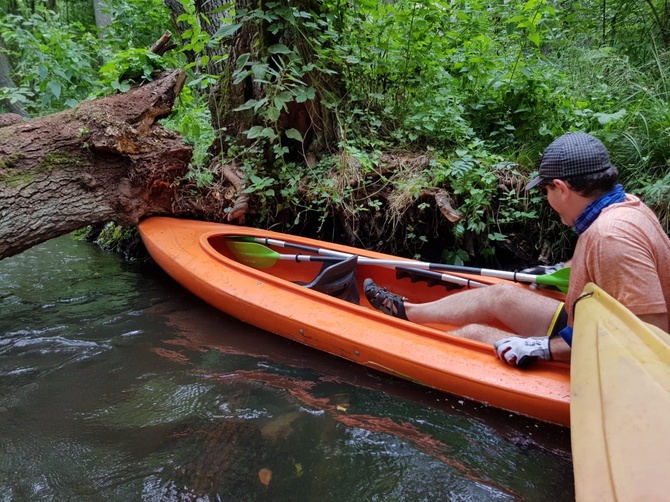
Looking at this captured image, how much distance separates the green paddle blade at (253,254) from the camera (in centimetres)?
382

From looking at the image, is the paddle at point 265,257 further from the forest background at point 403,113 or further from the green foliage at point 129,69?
the green foliage at point 129,69

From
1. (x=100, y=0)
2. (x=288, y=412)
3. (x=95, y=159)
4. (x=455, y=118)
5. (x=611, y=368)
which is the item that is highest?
(x=100, y=0)

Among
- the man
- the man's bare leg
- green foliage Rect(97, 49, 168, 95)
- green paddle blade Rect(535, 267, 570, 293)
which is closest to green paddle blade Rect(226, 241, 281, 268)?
the man's bare leg

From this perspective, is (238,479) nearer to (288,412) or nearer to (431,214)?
(288,412)

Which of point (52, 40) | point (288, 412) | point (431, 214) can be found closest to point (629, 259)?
point (288, 412)

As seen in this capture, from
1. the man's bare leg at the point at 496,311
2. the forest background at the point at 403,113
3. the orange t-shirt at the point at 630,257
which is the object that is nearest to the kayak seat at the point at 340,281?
the man's bare leg at the point at 496,311

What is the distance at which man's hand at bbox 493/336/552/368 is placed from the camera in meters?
2.14

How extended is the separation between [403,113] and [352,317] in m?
2.67

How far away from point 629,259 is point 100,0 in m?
12.6

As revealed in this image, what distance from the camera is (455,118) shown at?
13.4 feet

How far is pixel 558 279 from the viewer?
254 cm

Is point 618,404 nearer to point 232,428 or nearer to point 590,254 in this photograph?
point 590,254

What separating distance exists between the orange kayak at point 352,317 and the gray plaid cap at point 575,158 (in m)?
0.92

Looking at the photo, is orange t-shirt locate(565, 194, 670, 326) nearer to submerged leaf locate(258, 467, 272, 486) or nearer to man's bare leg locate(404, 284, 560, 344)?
man's bare leg locate(404, 284, 560, 344)
